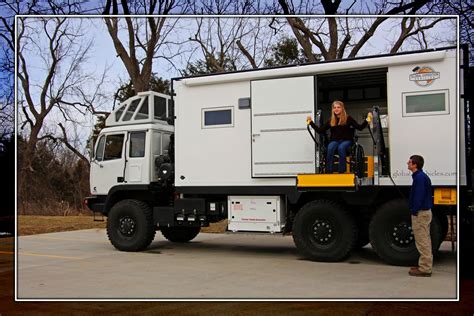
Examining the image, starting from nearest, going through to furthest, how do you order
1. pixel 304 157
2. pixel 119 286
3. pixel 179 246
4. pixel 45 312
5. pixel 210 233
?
pixel 45 312
pixel 119 286
pixel 304 157
pixel 179 246
pixel 210 233

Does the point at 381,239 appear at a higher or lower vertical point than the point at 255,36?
lower

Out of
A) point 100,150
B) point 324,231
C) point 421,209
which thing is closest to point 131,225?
point 100,150

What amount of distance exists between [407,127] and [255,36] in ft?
11.0

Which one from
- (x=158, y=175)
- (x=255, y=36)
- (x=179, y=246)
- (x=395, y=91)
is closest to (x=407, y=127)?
(x=395, y=91)

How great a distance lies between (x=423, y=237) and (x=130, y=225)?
17.3 feet

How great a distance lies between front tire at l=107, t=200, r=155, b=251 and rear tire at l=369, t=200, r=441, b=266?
402cm

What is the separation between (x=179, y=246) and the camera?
1061 centimetres

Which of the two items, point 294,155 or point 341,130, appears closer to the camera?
point 341,130

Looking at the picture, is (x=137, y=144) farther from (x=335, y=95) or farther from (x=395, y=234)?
(x=395, y=234)

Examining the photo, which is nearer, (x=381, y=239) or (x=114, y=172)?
(x=381, y=239)

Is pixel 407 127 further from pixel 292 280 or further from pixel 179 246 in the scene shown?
pixel 179 246

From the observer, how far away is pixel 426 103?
24.5 ft

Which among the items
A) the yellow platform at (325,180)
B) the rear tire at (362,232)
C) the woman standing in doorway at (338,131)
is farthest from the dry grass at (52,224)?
the rear tire at (362,232)

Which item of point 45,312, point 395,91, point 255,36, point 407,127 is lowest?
point 45,312
